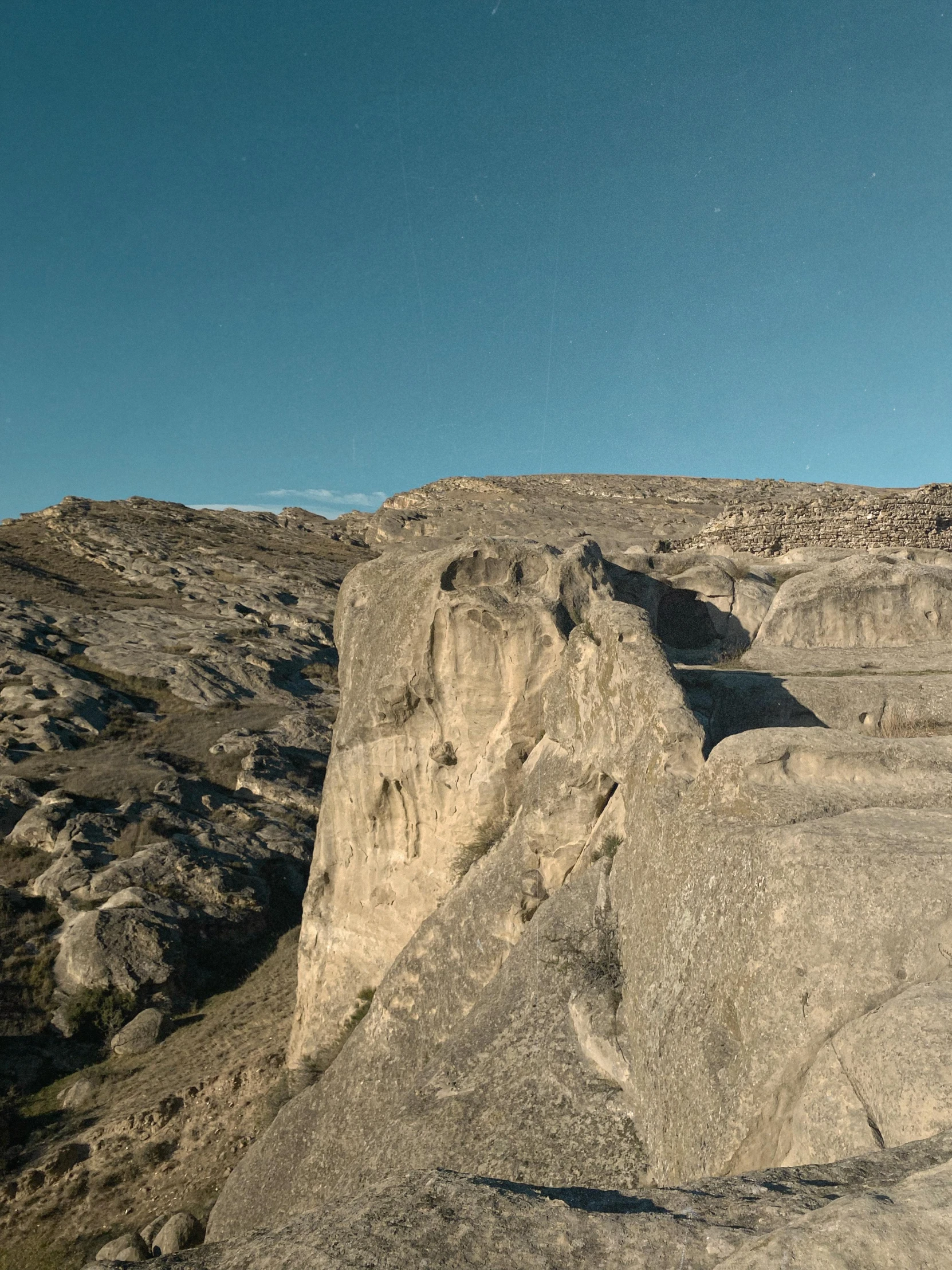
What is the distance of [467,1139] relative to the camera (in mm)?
6703

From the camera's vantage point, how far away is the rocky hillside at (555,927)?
12.6 feet

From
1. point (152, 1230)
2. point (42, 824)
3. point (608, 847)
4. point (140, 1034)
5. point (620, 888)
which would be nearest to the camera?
point (620, 888)

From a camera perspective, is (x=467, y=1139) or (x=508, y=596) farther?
(x=508, y=596)

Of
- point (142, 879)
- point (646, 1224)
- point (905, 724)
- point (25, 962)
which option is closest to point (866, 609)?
point (905, 724)

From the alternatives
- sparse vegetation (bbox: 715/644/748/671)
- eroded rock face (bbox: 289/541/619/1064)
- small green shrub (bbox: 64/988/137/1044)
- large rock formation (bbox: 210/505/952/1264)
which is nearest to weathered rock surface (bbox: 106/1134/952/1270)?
large rock formation (bbox: 210/505/952/1264)

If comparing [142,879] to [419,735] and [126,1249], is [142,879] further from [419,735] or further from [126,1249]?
[419,735]

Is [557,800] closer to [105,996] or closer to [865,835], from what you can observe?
[865,835]

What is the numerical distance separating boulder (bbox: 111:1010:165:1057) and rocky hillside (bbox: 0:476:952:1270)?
0.06 metres

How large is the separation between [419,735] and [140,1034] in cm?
869

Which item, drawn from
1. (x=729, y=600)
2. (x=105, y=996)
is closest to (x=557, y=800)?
(x=729, y=600)

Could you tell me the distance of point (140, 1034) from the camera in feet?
48.1

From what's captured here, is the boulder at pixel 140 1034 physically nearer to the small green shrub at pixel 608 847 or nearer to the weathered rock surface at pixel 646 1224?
the small green shrub at pixel 608 847

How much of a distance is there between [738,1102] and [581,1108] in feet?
7.15

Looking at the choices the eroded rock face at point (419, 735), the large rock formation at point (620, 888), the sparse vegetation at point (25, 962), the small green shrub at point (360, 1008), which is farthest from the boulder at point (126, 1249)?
the sparse vegetation at point (25, 962)
